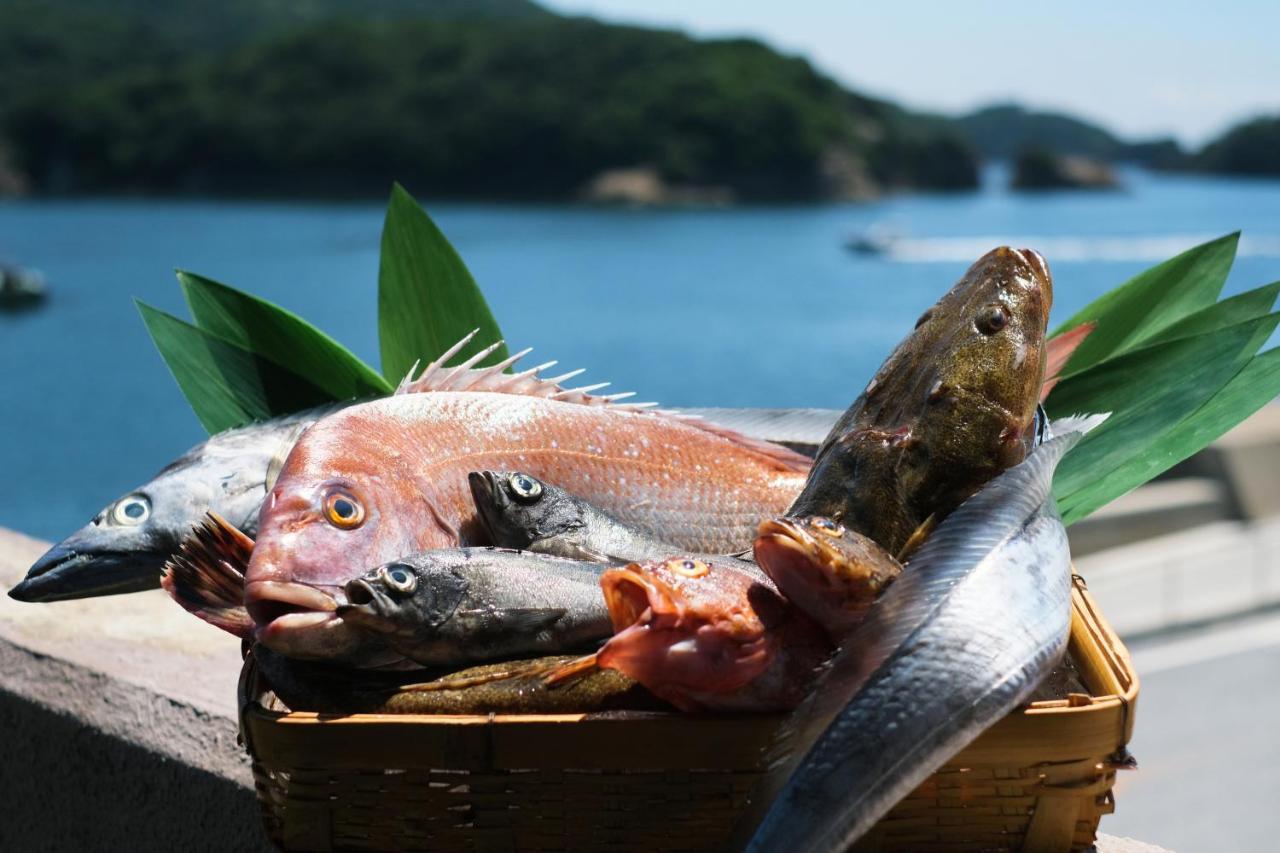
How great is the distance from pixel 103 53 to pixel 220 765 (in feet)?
75.9

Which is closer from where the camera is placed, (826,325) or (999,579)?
(999,579)

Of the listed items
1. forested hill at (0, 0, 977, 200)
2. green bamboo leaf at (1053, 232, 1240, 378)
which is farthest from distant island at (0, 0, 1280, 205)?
green bamboo leaf at (1053, 232, 1240, 378)

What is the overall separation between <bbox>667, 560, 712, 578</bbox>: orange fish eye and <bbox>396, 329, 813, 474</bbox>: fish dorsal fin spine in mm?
353

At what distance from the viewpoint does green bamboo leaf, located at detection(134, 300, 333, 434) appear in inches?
46.1

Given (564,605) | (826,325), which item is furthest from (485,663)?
(826,325)

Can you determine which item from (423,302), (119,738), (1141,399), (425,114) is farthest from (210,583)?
(425,114)

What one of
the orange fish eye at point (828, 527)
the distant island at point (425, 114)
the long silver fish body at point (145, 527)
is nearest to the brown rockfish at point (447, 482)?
the long silver fish body at point (145, 527)

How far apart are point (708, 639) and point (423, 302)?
2.37ft

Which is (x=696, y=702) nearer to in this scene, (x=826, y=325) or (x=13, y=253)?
(x=826, y=325)

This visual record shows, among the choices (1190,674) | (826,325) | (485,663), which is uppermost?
(485,663)

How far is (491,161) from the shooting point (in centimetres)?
Result: 2038

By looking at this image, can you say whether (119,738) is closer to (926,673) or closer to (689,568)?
(689,568)

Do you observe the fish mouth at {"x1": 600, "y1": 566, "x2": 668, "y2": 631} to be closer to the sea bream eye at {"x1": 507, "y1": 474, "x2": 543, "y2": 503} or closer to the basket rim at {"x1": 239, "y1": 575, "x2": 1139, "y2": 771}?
the basket rim at {"x1": 239, "y1": 575, "x2": 1139, "y2": 771}

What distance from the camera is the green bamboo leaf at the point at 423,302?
1241mm
